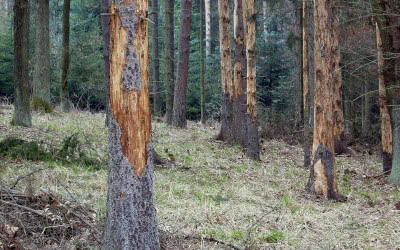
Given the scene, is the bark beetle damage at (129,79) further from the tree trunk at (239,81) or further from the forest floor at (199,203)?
the tree trunk at (239,81)

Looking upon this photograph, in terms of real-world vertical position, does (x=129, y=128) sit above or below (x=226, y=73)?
below

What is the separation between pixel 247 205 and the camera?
8.82 metres

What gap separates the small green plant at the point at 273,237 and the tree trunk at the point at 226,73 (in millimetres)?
A: 10227

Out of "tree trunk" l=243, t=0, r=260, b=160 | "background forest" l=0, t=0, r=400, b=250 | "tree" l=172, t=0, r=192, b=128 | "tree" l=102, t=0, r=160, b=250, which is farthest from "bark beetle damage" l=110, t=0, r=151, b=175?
"tree" l=172, t=0, r=192, b=128

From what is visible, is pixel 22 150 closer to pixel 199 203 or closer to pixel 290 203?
pixel 199 203

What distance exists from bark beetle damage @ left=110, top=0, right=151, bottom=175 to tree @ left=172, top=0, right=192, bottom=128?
13.9 m

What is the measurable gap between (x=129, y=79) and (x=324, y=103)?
6324 millimetres

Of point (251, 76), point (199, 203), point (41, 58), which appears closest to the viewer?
point (199, 203)

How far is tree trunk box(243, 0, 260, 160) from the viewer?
47.3 ft

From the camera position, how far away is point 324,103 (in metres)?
10.4

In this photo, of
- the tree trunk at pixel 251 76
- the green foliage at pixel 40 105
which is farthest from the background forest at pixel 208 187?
the tree trunk at pixel 251 76

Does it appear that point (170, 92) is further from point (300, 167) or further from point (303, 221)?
point (303, 221)

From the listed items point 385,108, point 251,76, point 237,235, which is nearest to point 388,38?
point 385,108

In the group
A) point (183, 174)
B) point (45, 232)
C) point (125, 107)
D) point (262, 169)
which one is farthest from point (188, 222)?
point (262, 169)
